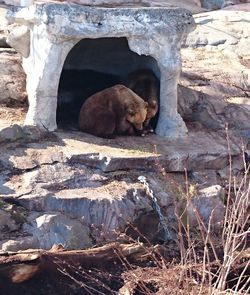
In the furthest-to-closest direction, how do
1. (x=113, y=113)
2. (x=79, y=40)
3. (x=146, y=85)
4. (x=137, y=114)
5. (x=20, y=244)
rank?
(x=146, y=85)
(x=137, y=114)
(x=113, y=113)
(x=79, y=40)
(x=20, y=244)

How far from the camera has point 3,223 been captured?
7316 millimetres

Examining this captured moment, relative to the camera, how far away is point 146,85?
992 cm

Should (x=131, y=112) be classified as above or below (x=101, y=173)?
above

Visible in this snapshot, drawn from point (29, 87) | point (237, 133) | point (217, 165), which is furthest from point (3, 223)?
point (237, 133)

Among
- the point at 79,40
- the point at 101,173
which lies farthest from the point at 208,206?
the point at 79,40

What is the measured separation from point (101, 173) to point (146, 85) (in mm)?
2039

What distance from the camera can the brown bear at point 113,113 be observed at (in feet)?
29.9

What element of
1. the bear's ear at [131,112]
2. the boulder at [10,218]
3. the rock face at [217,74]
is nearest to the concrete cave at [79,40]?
the bear's ear at [131,112]

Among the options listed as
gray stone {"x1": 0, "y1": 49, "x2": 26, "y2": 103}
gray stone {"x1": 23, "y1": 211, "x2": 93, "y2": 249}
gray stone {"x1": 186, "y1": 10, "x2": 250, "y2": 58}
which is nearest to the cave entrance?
gray stone {"x1": 0, "y1": 49, "x2": 26, "y2": 103}

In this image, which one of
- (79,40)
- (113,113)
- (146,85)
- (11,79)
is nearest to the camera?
(79,40)

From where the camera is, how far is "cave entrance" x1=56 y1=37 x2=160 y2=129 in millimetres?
10227

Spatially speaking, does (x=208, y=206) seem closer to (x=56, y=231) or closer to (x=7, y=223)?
(x=56, y=231)

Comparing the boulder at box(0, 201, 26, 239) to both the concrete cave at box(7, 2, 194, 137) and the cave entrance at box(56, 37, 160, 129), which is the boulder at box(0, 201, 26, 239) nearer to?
the concrete cave at box(7, 2, 194, 137)

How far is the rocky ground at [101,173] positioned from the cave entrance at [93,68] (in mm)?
664
